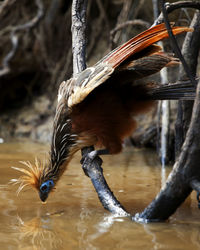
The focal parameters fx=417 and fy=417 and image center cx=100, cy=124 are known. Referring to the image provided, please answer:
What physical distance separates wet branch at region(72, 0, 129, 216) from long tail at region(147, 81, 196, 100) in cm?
69

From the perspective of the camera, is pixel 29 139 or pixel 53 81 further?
pixel 53 81

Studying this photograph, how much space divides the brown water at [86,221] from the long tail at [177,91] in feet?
2.74

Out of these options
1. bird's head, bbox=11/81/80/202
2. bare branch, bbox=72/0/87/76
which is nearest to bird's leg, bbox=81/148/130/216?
bird's head, bbox=11/81/80/202

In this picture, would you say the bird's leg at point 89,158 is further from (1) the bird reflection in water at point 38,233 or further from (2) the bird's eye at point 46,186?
(1) the bird reflection in water at point 38,233

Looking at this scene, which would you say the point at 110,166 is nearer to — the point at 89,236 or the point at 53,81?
the point at 89,236

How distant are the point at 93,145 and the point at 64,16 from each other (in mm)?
5784

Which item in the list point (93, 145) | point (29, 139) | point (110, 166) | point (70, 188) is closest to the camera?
point (93, 145)

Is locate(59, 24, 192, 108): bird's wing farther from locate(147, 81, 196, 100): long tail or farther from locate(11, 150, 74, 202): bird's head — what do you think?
locate(11, 150, 74, 202): bird's head

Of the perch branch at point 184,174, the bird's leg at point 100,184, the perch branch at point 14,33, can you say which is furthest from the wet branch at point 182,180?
the perch branch at point 14,33

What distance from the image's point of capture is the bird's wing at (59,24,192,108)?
273cm

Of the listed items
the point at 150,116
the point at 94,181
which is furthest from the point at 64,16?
the point at 94,181

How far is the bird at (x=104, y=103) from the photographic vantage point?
9.83 ft

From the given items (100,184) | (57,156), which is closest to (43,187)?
(57,156)

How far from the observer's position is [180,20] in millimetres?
4492
